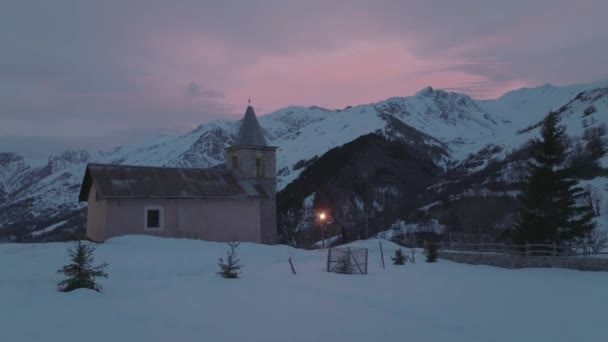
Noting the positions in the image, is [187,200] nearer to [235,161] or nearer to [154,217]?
[154,217]

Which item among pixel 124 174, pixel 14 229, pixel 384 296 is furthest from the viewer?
pixel 14 229

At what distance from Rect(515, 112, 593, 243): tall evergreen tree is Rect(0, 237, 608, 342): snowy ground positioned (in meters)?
3.76

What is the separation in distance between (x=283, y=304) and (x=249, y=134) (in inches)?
1028

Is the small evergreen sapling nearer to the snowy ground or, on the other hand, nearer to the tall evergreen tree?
the tall evergreen tree

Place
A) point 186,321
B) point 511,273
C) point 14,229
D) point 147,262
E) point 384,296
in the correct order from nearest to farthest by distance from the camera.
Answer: point 186,321
point 384,296
point 147,262
point 511,273
point 14,229

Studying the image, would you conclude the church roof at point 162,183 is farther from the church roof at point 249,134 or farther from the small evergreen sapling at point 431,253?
the small evergreen sapling at point 431,253

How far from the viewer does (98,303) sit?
1202 cm

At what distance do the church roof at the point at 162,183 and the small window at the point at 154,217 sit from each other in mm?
853

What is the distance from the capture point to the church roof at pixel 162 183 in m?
28.9

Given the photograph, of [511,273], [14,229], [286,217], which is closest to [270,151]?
[511,273]

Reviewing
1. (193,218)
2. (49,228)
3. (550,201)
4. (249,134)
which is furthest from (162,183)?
(49,228)

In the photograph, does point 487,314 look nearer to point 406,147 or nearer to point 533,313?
point 533,313

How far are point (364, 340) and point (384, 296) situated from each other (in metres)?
5.58

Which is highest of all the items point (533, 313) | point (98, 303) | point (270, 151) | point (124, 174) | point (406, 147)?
point (406, 147)
